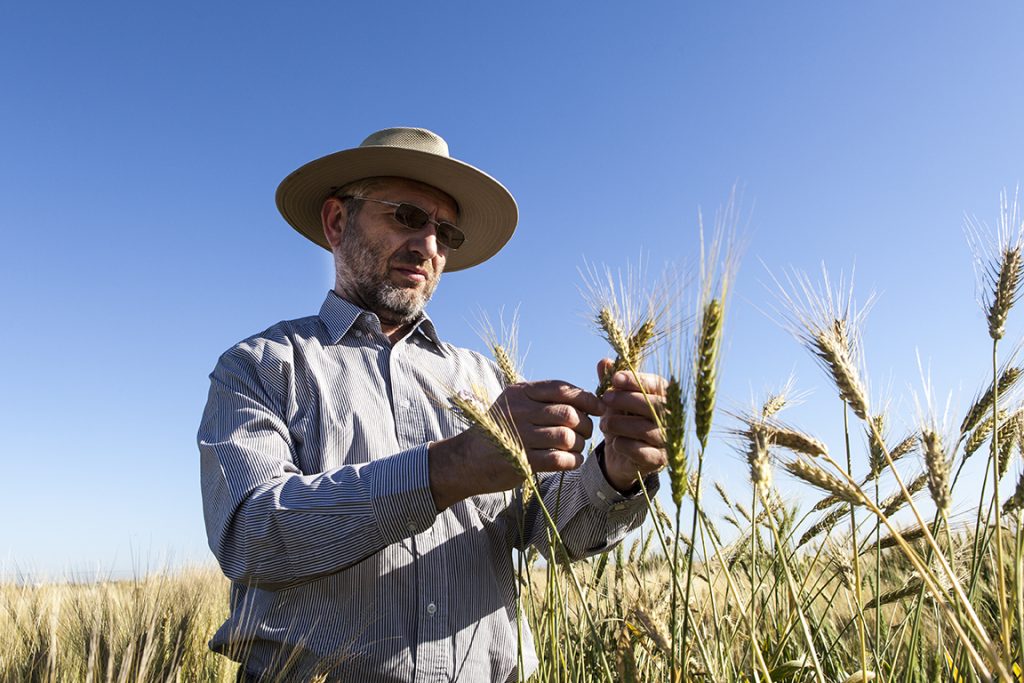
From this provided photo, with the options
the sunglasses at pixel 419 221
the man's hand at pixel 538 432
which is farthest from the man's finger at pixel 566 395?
the sunglasses at pixel 419 221

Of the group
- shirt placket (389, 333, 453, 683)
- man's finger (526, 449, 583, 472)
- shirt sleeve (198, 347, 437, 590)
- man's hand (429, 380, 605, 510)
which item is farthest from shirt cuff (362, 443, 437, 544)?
shirt placket (389, 333, 453, 683)

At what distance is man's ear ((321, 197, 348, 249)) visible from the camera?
3.42m

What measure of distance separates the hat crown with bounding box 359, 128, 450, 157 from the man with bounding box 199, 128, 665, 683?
0.01m

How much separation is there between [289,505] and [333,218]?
1817mm

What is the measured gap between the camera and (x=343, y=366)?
2.72 metres

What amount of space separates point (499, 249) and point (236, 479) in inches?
90.6

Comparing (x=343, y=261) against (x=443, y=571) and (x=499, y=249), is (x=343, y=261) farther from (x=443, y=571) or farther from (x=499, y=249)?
(x=443, y=571)

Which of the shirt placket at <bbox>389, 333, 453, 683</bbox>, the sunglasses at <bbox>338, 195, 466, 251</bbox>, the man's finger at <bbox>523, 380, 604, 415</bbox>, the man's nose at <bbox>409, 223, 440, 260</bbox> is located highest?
the sunglasses at <bbox>338, 195, 466, 251</bbox>

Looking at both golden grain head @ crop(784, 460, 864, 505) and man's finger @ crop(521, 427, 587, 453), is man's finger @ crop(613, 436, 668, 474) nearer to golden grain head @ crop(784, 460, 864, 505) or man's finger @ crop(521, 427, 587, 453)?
man's finger @ crop(521, 427, 587, 453)

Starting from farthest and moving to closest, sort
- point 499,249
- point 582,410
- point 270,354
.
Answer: point 499,249 → point 270,354 → point 582,410

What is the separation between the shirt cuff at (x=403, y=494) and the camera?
1854mm

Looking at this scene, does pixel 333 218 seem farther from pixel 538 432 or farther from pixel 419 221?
pixel 538 432

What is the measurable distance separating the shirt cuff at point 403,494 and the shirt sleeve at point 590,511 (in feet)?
1.32

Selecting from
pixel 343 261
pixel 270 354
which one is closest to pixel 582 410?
pixel 270 354
